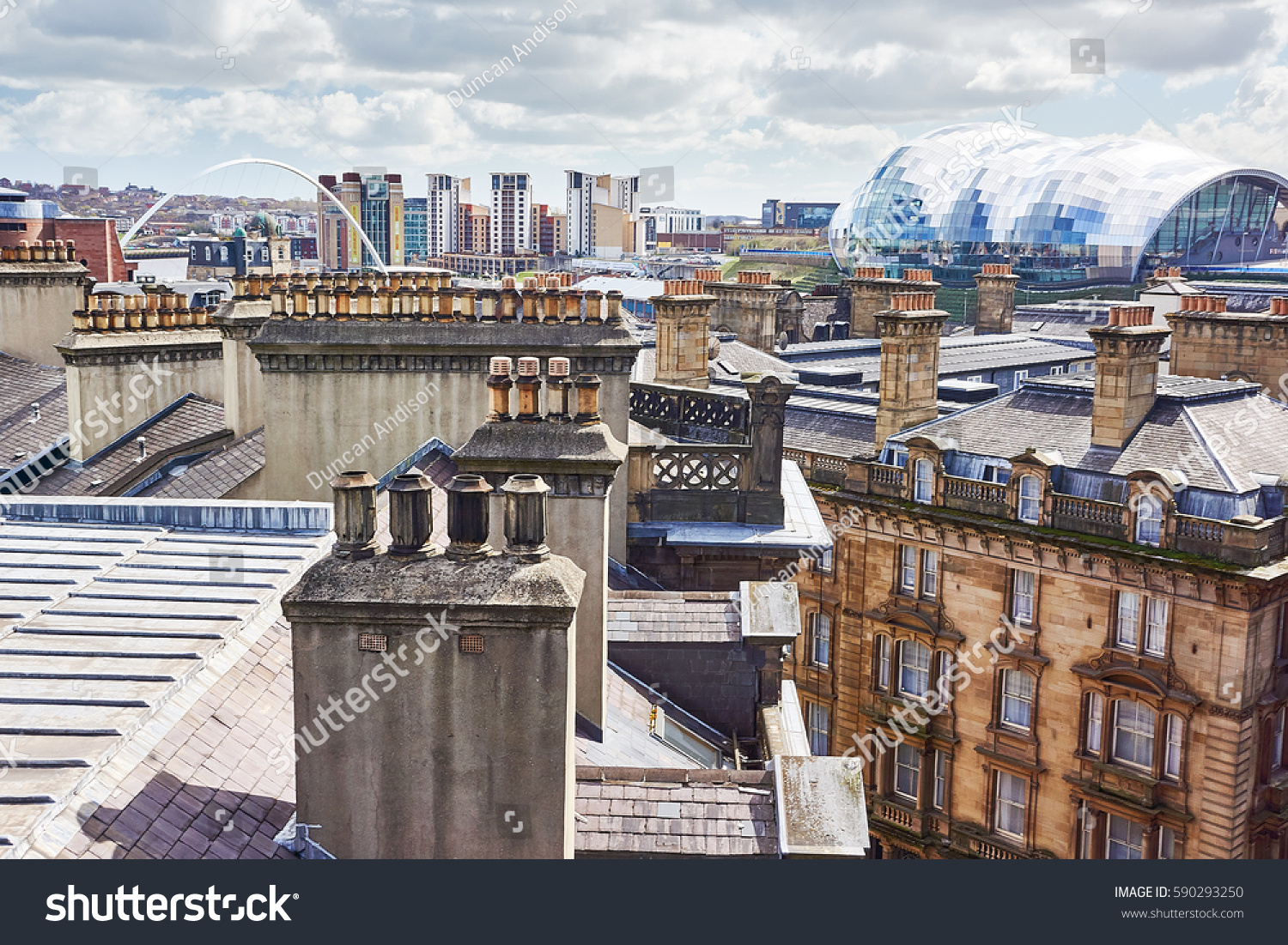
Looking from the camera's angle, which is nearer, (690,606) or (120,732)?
(120,732)

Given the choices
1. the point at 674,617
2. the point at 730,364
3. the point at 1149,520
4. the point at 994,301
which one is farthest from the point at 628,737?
the point at 994,301

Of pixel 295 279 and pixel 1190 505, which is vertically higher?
pixel 295 279

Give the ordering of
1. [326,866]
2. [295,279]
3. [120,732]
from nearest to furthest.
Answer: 1. [326,866]
2. [120,732]
3. [295,279]

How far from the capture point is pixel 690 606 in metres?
15.6

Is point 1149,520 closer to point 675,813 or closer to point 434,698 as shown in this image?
point 675,813

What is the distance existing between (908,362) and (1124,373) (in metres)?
6.91

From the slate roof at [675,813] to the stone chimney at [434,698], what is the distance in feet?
5.81

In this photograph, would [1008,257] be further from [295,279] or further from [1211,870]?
[1211,870]

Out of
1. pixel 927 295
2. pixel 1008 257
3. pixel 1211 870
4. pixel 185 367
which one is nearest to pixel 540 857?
pixel 1211 870

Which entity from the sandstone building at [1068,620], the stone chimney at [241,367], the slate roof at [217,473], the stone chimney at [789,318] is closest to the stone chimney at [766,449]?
the slate roof at [217,473]

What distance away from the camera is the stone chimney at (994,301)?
63.4 meters

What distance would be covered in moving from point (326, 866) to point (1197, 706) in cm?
2734

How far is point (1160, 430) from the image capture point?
3228 centimetres

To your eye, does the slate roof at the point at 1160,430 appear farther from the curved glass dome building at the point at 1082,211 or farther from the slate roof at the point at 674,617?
the curved glass dome building at the point at 1082,211
